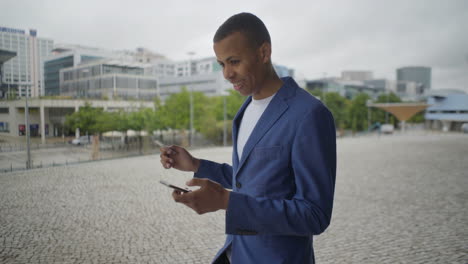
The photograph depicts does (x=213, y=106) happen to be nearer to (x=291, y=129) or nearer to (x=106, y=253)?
(x=106, y=253)

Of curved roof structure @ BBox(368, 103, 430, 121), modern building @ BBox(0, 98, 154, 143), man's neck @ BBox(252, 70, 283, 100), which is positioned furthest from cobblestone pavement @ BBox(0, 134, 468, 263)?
curved roof structure @ BBox(368, 103, 430, 121)

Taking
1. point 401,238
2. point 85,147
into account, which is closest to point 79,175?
point 85,147

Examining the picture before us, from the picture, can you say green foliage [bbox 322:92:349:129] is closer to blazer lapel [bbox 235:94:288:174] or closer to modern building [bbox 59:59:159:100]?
modern building [bbox 59:59:159:100]

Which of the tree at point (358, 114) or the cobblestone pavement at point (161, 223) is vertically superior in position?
the tree at point (358, 114)

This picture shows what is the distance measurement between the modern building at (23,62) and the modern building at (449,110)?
3248cm

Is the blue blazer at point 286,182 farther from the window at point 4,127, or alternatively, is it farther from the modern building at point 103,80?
the modern building at point 103,80

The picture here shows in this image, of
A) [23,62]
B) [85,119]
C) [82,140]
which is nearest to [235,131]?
[23,62]

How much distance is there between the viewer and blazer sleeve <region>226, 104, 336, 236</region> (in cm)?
104

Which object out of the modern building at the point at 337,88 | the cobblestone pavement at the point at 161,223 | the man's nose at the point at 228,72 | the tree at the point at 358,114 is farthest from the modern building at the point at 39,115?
the modern building at the point at 337,88

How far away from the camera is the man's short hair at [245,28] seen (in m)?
1.20

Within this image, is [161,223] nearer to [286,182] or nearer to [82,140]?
[286,182]

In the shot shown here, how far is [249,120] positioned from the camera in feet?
4.81

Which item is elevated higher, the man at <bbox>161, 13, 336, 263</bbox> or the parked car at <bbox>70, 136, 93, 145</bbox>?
the man at <bbox>161, 13, 336, 263</bbox>

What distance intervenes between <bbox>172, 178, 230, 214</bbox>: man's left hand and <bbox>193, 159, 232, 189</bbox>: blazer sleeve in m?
0.58
